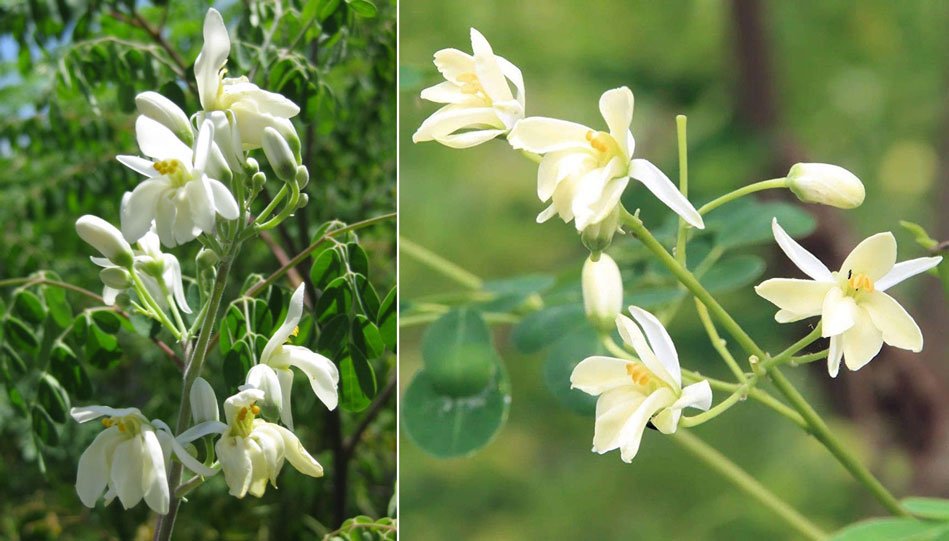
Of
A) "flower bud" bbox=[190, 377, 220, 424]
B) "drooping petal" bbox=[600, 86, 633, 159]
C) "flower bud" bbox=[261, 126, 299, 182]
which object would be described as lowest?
"flower bud" bbox=[190, 377, 220, 424]

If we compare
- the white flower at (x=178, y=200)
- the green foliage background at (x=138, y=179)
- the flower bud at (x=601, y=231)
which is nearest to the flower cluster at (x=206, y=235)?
the white flower at (x=178, y=200)

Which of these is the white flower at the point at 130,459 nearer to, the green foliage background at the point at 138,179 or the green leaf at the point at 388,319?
the green leaf at the point at 388,319

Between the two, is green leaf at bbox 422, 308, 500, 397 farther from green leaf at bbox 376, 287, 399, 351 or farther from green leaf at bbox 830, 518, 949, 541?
green leaf at bbox 830, 518, 949, 541

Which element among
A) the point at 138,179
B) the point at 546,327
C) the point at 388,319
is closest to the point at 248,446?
the point at 388,319

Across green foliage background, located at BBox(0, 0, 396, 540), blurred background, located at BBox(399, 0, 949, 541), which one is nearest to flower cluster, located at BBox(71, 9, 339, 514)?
green foliage background, located at BBox(0, 0, 396, 540)

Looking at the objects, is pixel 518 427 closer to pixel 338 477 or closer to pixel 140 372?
pixel 140 372
